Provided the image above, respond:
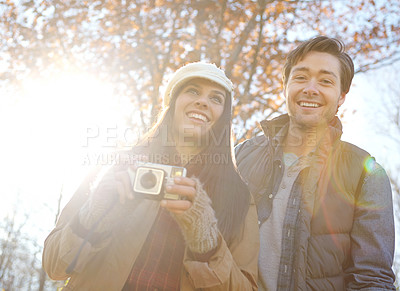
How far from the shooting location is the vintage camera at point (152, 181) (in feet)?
5.63

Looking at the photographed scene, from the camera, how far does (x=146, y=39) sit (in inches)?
286

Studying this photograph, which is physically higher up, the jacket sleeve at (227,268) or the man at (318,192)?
the man at (318,192)

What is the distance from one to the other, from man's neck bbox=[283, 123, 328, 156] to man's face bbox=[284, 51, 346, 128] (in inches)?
1.9

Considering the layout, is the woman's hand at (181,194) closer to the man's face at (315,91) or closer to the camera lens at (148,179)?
Answer: the camera lens at (148,179)

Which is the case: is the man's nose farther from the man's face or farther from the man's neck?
the man's neck

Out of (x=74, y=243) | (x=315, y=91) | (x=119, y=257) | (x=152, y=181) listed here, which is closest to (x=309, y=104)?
(x=315, y=91)

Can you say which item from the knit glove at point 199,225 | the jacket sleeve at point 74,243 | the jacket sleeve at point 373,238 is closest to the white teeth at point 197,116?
the knit glove at point 199,225

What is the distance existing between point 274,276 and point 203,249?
84 cm

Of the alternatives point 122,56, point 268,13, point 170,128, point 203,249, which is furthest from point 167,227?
point 122,56

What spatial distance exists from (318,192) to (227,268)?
41.3 inches

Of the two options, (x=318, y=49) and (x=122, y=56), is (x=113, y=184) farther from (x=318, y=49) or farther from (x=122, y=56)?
(x=122, y=56)

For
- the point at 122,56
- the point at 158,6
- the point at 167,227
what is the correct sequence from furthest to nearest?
the point at 122,56, the point at 158,6, the point at 167,227

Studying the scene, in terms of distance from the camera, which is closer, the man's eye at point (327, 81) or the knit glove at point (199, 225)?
the knit glove at point (199, 225)

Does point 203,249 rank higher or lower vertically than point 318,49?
lower
